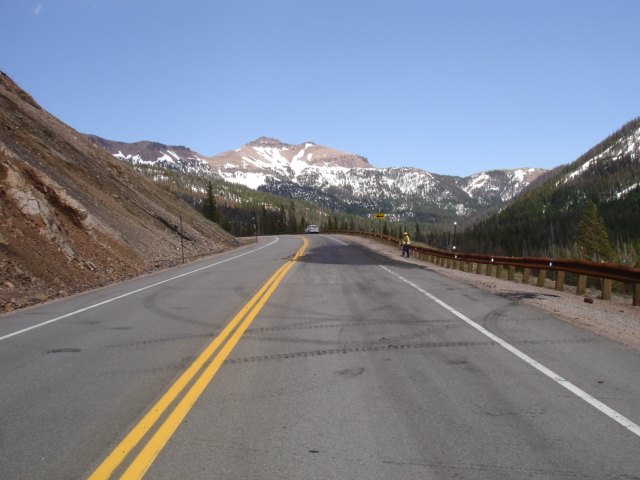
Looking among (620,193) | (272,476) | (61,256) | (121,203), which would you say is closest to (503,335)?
(272,476)

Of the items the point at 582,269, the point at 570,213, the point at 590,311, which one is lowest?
the point at 590,311

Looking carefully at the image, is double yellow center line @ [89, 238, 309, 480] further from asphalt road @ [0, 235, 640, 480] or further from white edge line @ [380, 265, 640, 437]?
white edge line @ [380, 265, 640, 437]

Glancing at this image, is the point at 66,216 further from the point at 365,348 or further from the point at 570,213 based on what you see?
the point at 570,213

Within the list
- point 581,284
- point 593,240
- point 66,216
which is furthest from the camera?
point 593,240

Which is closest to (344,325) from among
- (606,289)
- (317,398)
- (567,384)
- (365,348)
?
(365,348)

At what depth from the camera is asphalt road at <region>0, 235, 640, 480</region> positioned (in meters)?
3.31

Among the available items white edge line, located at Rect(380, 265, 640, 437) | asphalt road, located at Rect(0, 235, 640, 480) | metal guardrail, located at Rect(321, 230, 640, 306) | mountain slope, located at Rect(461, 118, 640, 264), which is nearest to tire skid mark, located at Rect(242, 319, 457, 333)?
asphalt road, located at Rect(0, 235, 640, 480)

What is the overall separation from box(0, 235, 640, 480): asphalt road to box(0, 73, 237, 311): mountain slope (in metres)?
6.22

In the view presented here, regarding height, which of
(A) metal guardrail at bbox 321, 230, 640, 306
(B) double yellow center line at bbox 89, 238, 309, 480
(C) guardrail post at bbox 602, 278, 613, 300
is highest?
(A) metal guardrail at bbox 321, 230, 640, 306

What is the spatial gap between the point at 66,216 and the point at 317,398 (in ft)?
59.9

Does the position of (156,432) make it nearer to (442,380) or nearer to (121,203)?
(442,380)

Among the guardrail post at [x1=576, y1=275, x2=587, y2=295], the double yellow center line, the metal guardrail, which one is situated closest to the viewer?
the double yellow center line

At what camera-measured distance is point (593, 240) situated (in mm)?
70562

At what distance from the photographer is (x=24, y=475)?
10.6 feet
